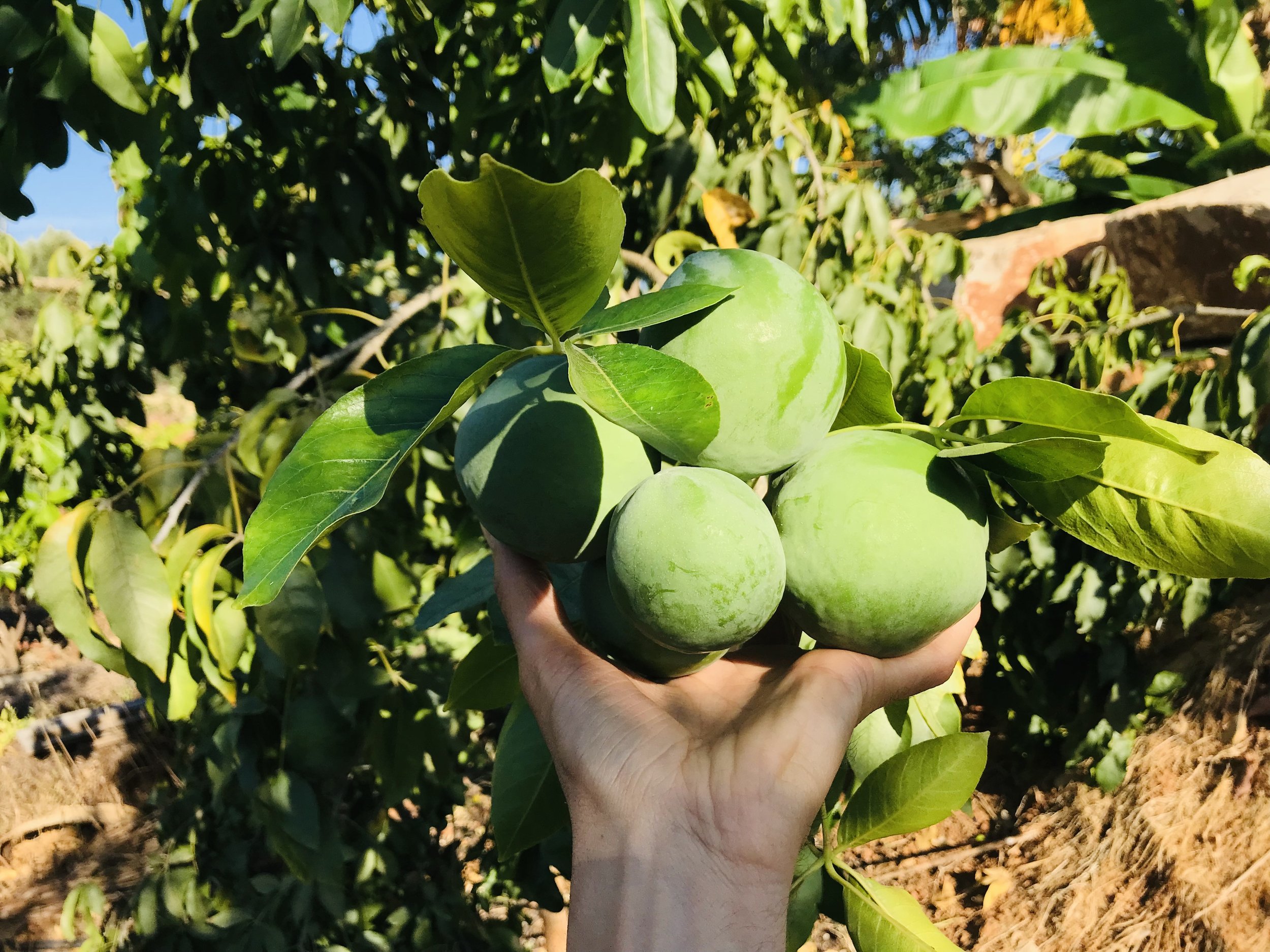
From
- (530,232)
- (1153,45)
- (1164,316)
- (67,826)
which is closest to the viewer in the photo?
(530,232)

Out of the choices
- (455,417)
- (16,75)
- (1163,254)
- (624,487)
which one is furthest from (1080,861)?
(16,75)

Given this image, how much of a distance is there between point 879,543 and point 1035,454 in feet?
0.55

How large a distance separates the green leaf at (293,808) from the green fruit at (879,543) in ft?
3.84

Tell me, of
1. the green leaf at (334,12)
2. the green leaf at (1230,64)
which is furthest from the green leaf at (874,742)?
the green leaf at (1230,64)

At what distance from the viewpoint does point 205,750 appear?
194cm

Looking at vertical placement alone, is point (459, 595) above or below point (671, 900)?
above

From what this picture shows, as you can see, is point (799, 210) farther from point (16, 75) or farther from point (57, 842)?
point (57, 842)

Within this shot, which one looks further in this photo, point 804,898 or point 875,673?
point 804,898

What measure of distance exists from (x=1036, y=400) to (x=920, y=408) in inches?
82.8

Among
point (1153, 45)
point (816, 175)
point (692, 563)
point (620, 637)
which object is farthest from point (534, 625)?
point (1153, 45)

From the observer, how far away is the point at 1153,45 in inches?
189

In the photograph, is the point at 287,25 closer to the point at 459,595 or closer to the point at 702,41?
the point at 702,41

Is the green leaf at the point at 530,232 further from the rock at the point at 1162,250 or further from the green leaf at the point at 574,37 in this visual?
the rock at the point at 1162,250

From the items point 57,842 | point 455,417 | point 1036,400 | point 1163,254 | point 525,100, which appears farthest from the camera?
point 57,842
